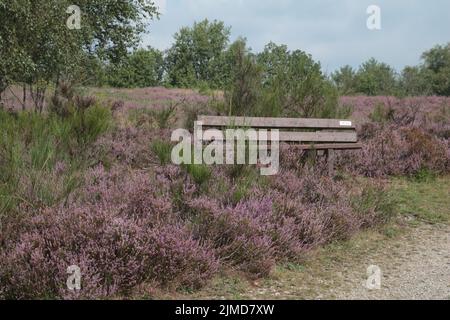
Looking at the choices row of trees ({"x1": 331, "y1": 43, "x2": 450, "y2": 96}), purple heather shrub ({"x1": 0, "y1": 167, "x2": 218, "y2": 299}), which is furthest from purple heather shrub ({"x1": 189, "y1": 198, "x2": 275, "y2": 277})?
row of trees ({"x1": 331, "y1": 43, "x2": 450, "y2": 96})

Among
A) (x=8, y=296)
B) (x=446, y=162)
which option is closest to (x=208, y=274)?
(x=8, y=296)

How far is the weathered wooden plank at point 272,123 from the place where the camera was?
7.55 m

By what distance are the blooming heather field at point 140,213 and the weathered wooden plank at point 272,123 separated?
0.59 m

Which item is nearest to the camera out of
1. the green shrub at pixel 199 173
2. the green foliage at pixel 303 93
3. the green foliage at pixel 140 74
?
the green shrub at pixel 199 173

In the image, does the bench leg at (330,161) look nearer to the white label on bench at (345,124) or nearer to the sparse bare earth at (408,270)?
the white label on bench at (345,124)

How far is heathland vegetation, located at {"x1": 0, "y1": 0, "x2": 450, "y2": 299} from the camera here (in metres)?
3.92

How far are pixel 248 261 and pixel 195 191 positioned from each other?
1293 millimetres

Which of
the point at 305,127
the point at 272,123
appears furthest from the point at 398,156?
the point at 272,123

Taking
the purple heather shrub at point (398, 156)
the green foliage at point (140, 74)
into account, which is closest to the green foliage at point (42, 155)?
the purple heather shrub at point (398, 156)

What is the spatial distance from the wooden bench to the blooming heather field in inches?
17.9

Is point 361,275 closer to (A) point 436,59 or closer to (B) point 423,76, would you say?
(B) point 423,76

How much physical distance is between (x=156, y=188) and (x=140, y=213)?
687mm

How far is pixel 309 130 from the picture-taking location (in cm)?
959

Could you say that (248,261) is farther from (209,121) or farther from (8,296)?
(209,121)
